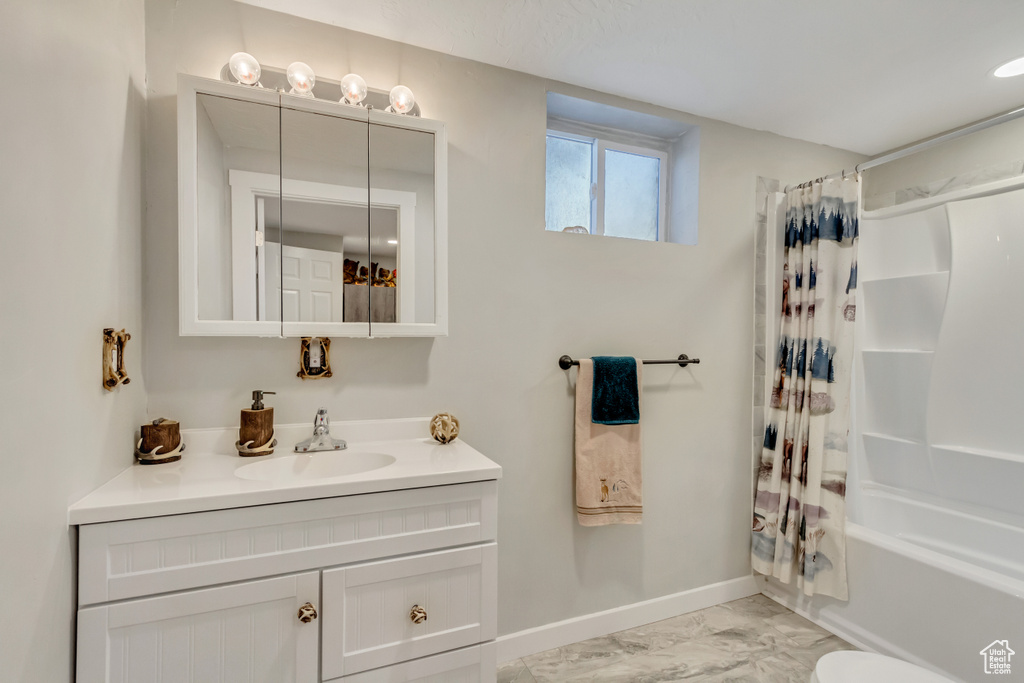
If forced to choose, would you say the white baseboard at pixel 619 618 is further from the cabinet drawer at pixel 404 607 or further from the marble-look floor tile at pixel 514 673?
the cabinet drawer at pixel 404 607

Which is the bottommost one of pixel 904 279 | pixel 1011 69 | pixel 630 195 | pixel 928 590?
pixel 928 590

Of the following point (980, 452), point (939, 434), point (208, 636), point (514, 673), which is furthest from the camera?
point (939, 434)

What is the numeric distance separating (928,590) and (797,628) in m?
0.56

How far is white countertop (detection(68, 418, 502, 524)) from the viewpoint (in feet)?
3.27

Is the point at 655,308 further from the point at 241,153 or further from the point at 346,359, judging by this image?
the point at 241,153

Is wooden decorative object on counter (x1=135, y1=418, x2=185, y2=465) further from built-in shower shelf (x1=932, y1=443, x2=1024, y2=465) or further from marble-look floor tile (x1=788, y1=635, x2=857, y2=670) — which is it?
built-in shower shelf (x1=932, y1=443, x2=1024, y2=465)

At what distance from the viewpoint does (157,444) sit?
50.5 inches

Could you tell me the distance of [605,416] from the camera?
1.87 metres

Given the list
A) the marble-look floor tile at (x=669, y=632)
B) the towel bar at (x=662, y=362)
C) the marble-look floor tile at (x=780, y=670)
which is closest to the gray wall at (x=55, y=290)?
the towel bar at (x=662, y=362)

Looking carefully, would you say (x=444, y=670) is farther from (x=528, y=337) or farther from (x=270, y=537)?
(x=528, y=337)

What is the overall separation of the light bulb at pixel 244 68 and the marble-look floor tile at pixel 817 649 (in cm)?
285

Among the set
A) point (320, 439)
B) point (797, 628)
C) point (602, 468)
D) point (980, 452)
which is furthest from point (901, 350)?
point (320, 439)

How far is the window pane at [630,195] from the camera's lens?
2.24 meters

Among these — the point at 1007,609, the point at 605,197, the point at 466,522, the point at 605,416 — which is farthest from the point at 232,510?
the point at 1007,609
